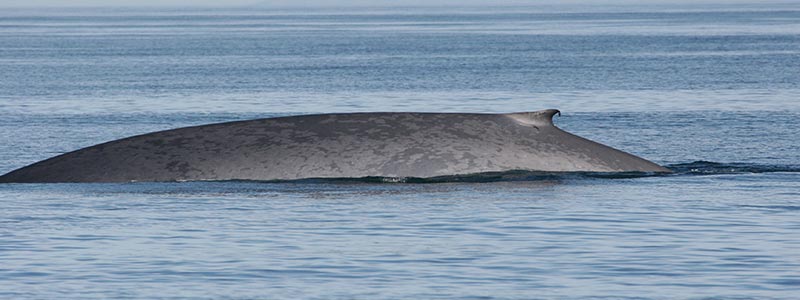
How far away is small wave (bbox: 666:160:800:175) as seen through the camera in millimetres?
22203

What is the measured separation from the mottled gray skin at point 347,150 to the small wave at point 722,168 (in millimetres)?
3613

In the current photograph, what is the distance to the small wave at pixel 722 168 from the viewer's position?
22.2m

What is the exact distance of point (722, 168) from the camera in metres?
22.8

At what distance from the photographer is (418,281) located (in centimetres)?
1344

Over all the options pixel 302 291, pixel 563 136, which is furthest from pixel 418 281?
pixel 563 136

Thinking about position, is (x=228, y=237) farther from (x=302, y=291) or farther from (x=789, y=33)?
(x=789, y=33)

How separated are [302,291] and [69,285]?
174cm

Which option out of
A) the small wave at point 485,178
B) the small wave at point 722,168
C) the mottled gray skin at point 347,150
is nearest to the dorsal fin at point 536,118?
the mottled gray skin at point 347,150

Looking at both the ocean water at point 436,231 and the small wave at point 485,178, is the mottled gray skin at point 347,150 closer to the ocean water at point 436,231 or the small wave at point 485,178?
the small wave at point 485,178

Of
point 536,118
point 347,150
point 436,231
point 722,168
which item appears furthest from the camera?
point 722,168

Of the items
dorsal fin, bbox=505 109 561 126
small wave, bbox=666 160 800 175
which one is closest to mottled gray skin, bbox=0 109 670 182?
dorsal fin, bbox=505 109 561 126

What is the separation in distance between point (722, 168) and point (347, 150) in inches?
255

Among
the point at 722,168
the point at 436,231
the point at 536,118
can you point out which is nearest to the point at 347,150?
the point at 536,118

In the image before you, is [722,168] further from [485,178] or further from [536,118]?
[485,178]
